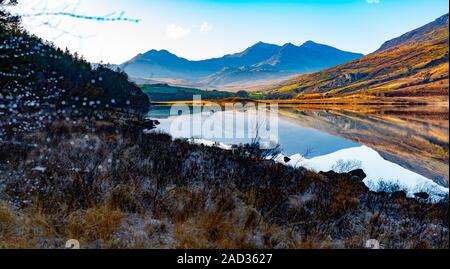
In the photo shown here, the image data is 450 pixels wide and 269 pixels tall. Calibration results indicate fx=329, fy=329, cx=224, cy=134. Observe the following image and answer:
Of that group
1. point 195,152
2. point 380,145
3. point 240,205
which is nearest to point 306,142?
point 380,145

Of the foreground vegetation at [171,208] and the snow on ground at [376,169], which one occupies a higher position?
the foreground vegetation at [171,208]

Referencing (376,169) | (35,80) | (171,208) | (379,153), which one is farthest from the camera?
(379,153)

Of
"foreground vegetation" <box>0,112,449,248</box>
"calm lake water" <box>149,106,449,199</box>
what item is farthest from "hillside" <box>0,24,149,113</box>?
"calm lake water" <box>149,106,449,199</box>

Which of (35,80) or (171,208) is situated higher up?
(35,80)

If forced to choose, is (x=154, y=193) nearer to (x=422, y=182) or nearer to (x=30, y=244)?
(x=30, y=244)

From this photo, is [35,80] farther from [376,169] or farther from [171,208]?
[376,169]

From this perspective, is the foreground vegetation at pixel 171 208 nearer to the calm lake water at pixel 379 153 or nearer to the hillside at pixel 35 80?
the hillside at pixel 35 80

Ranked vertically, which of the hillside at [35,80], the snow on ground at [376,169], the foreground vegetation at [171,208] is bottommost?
the snow on ground at [376,169]

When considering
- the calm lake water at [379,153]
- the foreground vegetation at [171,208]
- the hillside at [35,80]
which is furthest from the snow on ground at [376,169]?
the hillside at [35,80]

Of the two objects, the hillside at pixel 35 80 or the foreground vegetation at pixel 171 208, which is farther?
the foreground vegetation at pixel 171 208

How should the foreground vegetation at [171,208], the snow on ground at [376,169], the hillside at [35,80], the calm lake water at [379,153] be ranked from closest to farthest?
the hillside at [35,80] < the foreground vegetation at [171,208] < the calm lake water at [379,153] < the snow on ground at [376,169]

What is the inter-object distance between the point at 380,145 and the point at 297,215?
1941cm

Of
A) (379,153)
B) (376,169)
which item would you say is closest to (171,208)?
(376,169)

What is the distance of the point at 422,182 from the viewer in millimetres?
17828
